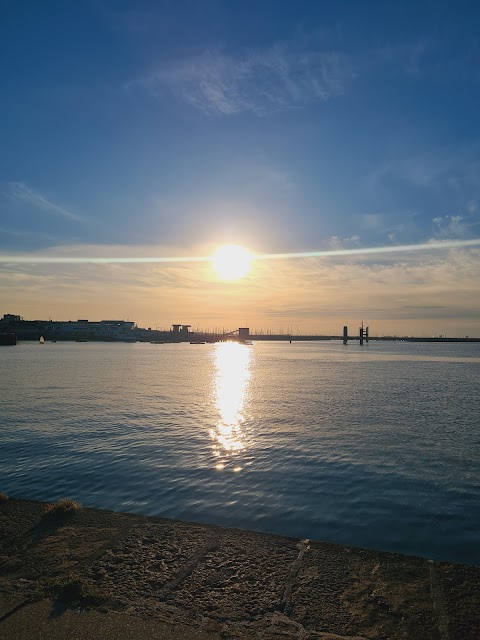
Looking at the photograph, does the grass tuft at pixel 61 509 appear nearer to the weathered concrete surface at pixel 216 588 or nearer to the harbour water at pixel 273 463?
the weathered concrete surface at pixel 216 588

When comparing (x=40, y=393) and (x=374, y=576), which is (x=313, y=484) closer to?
(x=374, y=576)

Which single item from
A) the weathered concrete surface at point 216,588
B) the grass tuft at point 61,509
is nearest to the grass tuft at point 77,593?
the weathered concrete surface at point 216,588

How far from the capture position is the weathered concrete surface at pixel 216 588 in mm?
6113

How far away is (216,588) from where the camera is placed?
7180 millimetres

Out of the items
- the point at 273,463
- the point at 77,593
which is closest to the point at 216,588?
the point at 77,593

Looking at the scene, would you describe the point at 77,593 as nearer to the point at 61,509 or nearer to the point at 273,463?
the point at 61,509

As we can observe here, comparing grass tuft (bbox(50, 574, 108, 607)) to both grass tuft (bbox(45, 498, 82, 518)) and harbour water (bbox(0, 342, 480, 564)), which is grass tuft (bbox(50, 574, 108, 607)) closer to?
grass tuft (bbox(45, 498, 82, 518))

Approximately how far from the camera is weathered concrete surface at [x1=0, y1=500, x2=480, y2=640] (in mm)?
6113

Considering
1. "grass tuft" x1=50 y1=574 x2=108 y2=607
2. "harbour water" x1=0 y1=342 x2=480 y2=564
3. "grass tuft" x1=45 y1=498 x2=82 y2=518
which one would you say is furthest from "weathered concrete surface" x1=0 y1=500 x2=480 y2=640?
"harbour water" x1=0 y1=342 x2=480 y2=564

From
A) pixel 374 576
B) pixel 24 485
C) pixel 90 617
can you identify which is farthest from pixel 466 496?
pixel 24 485

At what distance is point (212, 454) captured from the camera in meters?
20.5

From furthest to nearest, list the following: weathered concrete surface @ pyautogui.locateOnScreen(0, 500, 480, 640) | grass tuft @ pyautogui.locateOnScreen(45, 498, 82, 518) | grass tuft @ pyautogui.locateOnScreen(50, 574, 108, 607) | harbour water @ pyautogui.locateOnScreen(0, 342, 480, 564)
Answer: harbour water @ pyautogui.locateOnScreen(0, 342, 480, 564) → grass tuft @ pyautogui.locateOnScreen(45, 498, 82, 518) → grass tuft @ pyautogui.locateOnScreen(50, 574, 108, 607) → weathered concrete surface @ pyautogui.locateOnScreen(0, 500, 480, 640)

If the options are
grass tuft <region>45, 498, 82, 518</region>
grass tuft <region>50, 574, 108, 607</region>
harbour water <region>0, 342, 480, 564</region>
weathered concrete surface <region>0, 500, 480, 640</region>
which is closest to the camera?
weathered concrete surface <region>0, 500, 480, 640</region>

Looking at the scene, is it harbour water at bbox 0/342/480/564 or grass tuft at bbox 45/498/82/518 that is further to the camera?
harbour water at bbox 0/342/480/564
